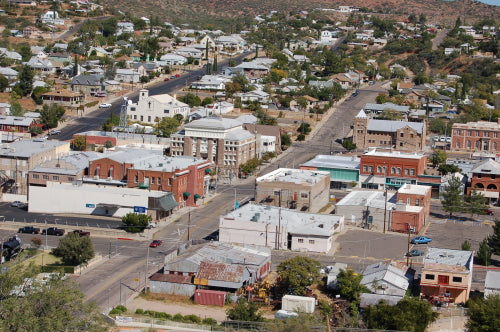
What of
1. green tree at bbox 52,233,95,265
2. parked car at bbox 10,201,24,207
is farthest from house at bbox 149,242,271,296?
parked car at bbox 10,201,24,207

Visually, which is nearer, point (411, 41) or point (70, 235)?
point (70, 235)

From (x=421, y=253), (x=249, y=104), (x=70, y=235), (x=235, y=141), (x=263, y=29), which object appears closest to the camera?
(x=70, y=235)

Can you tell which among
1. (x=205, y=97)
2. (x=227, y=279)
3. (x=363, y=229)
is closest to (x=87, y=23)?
(x=205, y=97)

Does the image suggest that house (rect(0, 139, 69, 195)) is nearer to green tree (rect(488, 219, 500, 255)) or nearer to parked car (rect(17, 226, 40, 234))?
parked car (rect(17, 226, 40, 234))

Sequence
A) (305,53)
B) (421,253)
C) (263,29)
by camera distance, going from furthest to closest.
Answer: (263,29) → (305,53) → (421,253)

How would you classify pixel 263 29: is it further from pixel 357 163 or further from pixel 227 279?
pixel 227 279

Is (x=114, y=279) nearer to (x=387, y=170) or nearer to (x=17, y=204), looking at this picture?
(x=17, y=204)

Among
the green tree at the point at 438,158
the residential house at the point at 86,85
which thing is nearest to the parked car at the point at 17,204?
the green tree at the point at 438,158
